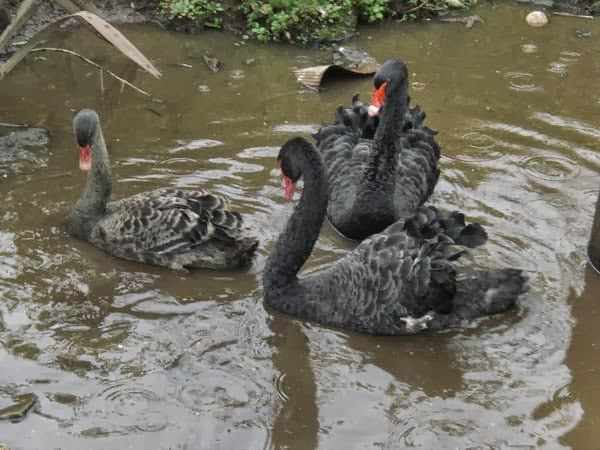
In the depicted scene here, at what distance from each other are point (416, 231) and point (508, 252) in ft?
2.61

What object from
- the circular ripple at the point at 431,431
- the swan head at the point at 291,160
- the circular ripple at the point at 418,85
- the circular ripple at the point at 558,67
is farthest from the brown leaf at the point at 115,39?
the circular ripple at the point at 558,67

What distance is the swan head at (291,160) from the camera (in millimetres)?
4297

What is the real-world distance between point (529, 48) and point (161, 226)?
423cm

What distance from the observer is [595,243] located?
4.73 m

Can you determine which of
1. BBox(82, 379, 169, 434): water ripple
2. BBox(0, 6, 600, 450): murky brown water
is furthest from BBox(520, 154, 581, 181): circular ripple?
Result: BBox(82, 379, 169, 434): water ripple

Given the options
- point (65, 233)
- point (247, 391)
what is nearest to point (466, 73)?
point (65, 233)

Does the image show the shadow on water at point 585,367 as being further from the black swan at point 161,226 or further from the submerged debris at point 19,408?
the submerged debris at point 19,408

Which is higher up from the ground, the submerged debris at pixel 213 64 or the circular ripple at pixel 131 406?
the submerged debris at pixel 213 64

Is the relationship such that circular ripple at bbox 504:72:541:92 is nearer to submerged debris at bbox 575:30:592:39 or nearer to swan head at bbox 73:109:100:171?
submerged debris at bbox 575:30:592:39

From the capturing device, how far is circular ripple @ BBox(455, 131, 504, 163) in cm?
585

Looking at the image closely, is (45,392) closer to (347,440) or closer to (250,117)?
(347,440)

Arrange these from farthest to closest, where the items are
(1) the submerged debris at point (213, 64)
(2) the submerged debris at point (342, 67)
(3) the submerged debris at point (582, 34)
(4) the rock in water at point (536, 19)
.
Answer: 1. (4) the rock in water at point (536, 19)
2. (3) the submerged debris at point (582, 34)
3. (1) the submerged debris at point (213, 64)
4. (2) the submerged debris at point (342, 67)

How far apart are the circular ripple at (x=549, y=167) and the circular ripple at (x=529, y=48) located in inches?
78.1

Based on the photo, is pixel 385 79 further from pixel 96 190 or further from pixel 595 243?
pixel 96 190
